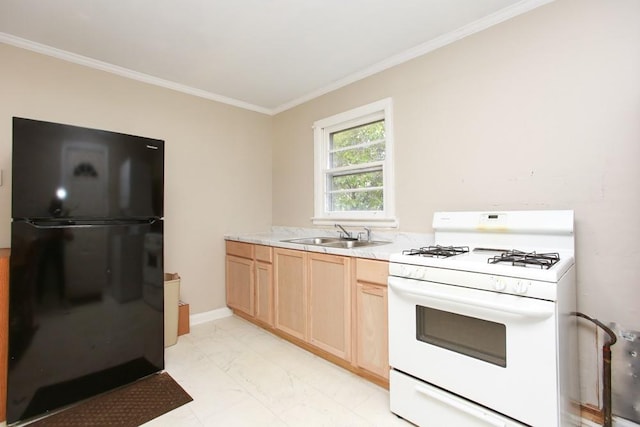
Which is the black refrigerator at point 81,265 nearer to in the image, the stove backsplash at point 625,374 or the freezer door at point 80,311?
the freezer door at point 80,311

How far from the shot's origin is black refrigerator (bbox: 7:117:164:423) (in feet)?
5.56

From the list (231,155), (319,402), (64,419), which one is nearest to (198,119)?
(231,155)

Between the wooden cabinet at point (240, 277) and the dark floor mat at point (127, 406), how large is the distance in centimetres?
105

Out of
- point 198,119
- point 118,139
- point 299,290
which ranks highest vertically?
point 198,119

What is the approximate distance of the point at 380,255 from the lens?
6.31 ft

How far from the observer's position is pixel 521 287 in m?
1.29

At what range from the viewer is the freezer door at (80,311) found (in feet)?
5.55

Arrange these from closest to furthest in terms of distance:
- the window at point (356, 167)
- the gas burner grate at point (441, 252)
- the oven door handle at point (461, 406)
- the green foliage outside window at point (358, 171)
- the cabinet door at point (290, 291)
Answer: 1. the oven door handle at point (461, 406)
2. the gas burner grate at point (441, 252)
3. the cabinet door at point (290, 291)
4. the window at point (356, 167)
5. the green foliage outside window at point (358, 171)

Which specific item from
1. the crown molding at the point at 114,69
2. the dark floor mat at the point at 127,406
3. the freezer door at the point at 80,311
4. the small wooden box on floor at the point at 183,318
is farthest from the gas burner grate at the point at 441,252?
the crown molding at the point at 114,69

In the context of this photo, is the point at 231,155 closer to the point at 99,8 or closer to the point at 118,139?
the point at 118,139

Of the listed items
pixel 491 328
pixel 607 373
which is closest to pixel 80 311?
pixel 491 328

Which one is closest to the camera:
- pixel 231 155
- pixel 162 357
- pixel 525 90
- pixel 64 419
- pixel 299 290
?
pixel 64 419

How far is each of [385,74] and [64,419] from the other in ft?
10.6

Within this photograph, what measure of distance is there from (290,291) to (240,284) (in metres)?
0.81
